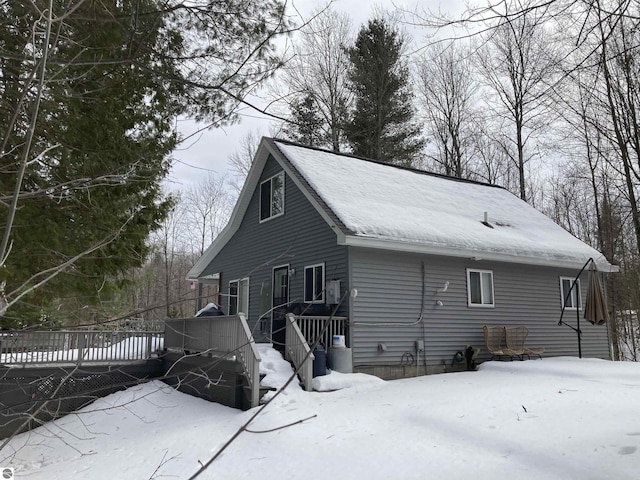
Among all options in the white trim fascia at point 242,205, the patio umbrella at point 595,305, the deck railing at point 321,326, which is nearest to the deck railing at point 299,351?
the deck railing at point 321,326

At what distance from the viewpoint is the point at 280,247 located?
1325 centimetres

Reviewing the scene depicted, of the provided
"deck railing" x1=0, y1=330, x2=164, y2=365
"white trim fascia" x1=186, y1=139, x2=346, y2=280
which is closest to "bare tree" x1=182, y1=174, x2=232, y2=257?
"white trim fascia" x1=186, y1=139, x2=346, y2=280

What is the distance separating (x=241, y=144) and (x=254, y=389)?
Answer: 922 inches

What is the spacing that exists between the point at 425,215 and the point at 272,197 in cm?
431

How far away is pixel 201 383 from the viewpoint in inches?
421

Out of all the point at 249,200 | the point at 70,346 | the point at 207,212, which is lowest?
the point at 70,346

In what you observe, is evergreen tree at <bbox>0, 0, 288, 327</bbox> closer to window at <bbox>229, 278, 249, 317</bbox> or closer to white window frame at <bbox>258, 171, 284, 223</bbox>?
white window frame at <bbox>258, 171, 284, 223</bbox>

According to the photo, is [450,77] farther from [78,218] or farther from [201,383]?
[78,218]

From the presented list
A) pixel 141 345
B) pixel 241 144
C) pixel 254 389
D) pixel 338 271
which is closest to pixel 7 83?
pixel 254 389

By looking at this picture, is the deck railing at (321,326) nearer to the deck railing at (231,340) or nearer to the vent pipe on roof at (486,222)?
the deck railing at (231,340)

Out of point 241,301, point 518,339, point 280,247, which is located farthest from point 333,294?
point 518,339

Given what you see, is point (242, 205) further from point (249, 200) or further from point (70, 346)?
point (70, 346)

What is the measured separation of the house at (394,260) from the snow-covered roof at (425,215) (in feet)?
0.15

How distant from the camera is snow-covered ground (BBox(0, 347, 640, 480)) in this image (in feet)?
17.8
